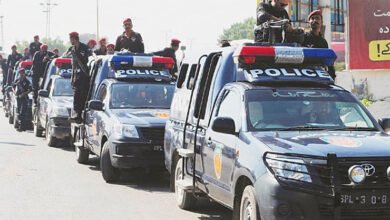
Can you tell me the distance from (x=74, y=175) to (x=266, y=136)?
21.2 feet

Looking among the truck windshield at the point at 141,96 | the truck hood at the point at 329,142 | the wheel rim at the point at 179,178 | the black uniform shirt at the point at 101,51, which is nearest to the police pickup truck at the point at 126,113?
the truck windshield at the point at 141,96

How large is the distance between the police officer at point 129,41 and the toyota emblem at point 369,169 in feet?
32.0

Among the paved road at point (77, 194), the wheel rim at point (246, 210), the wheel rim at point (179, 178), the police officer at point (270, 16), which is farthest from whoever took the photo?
the police officer at point (270, 16)

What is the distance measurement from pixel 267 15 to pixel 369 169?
431 cm

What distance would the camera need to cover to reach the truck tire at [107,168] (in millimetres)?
11148

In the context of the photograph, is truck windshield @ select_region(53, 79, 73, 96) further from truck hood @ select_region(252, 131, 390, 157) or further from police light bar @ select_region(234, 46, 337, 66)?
truck hood @ select_region(252, 131, 390, 157)

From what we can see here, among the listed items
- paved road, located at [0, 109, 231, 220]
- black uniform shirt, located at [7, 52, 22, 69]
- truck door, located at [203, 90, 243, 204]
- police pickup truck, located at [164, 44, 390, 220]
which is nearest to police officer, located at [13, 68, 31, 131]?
black uniform shirt, located at [7, 52, 22, 69]

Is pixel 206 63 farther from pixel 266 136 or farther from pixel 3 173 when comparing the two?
pixel 3 173

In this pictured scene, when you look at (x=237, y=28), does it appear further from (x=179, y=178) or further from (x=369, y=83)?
(x=179, y=178)

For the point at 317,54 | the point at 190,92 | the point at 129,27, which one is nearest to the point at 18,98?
the point at 129,27

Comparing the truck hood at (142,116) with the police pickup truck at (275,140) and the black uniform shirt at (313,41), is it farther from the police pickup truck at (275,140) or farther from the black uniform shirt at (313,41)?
the black uniform shirt at (313,41)

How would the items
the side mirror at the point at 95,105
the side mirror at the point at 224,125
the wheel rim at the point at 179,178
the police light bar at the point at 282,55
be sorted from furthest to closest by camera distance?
the side mirror at the point at 95,105 → the wheel rim at the point at 179,178 → the police light bar at the point at 282,55 → the side mirror at the point at 224,125

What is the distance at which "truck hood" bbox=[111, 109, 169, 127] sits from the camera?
35.9ft

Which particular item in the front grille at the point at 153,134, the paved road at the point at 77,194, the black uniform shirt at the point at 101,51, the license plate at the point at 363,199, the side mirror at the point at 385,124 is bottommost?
the paved road at the point at 77,194
